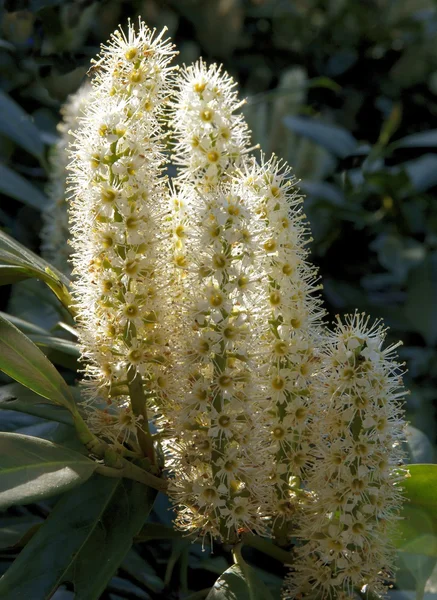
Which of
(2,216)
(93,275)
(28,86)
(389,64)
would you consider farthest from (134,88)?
(389,64)

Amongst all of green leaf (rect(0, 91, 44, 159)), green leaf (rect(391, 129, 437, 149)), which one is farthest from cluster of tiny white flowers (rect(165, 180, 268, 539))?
green leaf (rect(391, 129, 437, 149))

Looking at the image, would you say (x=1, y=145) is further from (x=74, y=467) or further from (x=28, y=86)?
(x=74, y=467)

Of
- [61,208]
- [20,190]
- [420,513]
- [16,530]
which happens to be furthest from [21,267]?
[20,190]

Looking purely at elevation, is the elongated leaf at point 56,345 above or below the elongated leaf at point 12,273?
below

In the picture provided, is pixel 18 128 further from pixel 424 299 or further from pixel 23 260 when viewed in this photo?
pixel 424 299

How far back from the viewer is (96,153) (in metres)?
0.90

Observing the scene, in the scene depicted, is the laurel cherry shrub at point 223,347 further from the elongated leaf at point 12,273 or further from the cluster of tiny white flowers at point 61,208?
the cluster of tiny white flowers at point 61,208

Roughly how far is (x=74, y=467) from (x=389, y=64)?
2.64 metres

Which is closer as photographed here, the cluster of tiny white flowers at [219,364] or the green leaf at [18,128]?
the cluster of tiny white flowers at [219,364]

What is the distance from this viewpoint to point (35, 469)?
860 millimetres

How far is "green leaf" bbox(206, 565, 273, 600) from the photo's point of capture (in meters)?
0.90

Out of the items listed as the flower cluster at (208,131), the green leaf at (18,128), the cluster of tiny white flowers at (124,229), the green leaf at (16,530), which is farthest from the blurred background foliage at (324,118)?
the flower cluster at (208,131)

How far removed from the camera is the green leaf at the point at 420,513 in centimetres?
104

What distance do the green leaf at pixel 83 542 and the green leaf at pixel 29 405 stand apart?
0.09m
